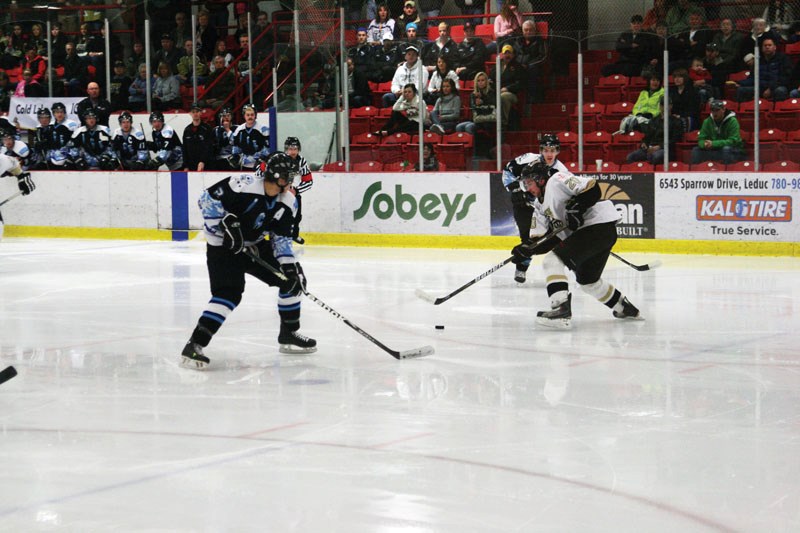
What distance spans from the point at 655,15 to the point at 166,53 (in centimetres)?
635

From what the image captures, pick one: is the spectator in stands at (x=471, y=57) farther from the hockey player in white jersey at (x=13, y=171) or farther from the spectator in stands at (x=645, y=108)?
the hockey player in white jersey at (x=13, y=171)

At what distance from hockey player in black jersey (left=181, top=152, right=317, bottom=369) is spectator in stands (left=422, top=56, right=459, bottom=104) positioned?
6280mm

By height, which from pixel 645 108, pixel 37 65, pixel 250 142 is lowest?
pixel 250 142

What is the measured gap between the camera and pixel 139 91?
15141mm

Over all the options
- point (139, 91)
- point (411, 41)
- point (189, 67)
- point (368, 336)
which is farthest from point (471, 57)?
point (368, 336)

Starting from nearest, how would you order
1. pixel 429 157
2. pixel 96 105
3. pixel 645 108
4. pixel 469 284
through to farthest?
pixel 469 284, pixel 645 108, pixel 429 157, pixel 96 105

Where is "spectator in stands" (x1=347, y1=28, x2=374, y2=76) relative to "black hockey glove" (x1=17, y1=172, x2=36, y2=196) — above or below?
above

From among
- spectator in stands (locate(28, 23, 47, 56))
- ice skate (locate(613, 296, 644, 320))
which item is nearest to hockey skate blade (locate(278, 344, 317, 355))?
ice skate (locate(613, 296, 644, 320))

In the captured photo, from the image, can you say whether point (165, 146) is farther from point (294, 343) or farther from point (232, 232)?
point (232, 232)

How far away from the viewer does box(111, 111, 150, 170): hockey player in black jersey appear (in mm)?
14031

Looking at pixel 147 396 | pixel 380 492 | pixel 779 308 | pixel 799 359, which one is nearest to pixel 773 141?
pixel 779 308

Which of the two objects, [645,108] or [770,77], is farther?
[645,108]

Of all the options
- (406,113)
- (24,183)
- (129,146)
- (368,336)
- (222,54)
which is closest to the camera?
(368,336)

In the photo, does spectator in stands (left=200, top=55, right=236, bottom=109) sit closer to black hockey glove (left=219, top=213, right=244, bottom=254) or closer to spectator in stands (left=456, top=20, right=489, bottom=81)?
spectator in stands (left=456, top=20, right=489, bottom=81)
